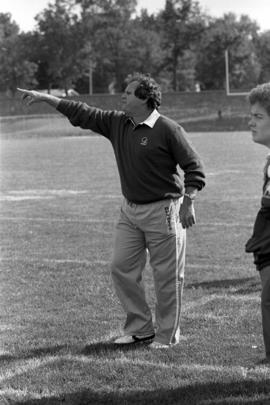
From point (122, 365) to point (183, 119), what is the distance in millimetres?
55921

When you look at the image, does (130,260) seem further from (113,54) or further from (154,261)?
(113,54)

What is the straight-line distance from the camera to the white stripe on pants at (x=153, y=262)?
17.8 feet

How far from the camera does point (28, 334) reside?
237 inches

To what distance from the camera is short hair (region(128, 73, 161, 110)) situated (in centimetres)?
540

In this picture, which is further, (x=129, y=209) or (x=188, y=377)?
(x=129, y=209)

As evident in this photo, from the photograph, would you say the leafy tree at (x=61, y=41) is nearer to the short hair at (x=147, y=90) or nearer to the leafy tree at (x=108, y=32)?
the leafy tree at (x=108, y=32)

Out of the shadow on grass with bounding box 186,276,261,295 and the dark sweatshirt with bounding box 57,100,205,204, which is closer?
the dark sweatshirt with bounding box 57,100,205,204

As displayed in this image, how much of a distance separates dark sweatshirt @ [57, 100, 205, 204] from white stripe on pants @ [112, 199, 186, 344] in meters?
0.10

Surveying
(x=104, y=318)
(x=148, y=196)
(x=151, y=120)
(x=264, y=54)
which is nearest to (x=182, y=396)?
(x=148, y=196)

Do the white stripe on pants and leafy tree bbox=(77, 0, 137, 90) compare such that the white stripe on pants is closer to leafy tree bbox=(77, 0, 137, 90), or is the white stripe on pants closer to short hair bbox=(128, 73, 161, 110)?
short hair bbox=(128, 73, 161, 110)

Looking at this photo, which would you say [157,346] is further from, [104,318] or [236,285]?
[236,285]

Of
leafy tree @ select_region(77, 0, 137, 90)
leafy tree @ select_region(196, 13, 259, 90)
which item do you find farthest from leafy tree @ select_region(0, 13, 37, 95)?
leafy tree @ select_region(196, 13, 259, 90)

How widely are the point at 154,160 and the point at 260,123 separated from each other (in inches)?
49.3

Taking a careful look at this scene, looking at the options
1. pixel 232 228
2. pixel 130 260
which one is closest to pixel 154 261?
pixel 130 260
